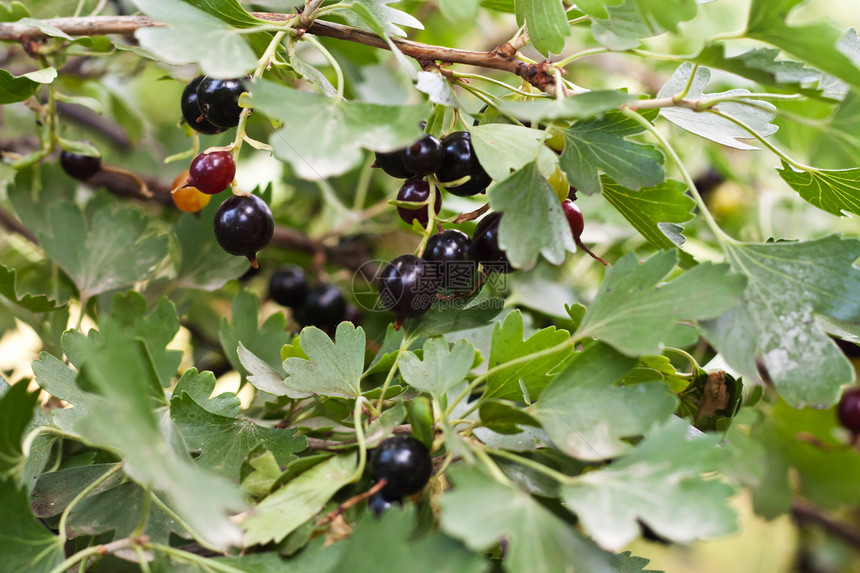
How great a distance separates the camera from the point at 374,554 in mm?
355

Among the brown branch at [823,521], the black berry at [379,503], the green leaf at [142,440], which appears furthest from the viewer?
the brown branch at [823,521]

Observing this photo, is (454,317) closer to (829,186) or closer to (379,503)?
(379,503)

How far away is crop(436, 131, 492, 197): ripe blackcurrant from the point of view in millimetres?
499

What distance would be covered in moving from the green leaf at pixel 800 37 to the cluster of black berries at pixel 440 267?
0.75 feet

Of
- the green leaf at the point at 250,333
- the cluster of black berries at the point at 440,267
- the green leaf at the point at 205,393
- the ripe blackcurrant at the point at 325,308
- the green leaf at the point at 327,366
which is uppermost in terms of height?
the cluster of black berries at the point at 440,267

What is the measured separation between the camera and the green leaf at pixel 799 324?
420 millimetres

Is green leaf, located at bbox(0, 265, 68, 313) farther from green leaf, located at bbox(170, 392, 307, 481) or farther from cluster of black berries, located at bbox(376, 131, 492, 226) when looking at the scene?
cluster of black berries, located at bbox(376, 131, 492, 226)

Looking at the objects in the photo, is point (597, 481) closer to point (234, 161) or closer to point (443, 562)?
point (443, 562)

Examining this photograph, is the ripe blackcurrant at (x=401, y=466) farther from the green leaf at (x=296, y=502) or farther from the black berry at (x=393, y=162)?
the black berry at (x=393, y=162)

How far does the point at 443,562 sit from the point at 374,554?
0.13 ft

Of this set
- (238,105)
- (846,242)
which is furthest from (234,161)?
(846,242)

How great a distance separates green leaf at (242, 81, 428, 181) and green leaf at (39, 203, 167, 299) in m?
0.37

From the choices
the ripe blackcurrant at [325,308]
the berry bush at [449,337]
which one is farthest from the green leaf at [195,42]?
the ripe blackcurrant at [325,308]

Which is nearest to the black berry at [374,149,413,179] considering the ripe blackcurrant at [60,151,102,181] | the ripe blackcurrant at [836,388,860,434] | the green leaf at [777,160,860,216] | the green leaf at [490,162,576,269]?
the green leaf at [490,162,576,269]
